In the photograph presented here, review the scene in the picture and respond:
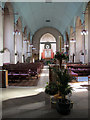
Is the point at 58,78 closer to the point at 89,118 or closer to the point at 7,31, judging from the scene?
the point at 89,118

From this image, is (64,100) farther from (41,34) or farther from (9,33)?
(41,34)

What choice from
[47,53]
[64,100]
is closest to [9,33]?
[64,100]

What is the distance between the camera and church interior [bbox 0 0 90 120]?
11.9 feet

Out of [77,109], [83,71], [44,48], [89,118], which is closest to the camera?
[89,118]

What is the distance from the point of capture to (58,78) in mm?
3729

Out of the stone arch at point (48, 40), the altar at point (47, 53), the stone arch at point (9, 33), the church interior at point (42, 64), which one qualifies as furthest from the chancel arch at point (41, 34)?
the stone arch at point (9, 33)

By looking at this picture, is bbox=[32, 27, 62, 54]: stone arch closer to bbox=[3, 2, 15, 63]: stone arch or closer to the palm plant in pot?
bbox=[3, 2, 15, 63]: stone arch

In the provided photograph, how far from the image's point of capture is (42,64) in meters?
18.1

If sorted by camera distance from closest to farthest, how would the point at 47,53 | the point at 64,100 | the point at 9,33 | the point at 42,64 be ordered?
the point at 64,100 → the point at 9,33 → the point at 42,64 → the point at 47,53

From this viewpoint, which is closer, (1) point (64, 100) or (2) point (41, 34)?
(1) point (64, 100)

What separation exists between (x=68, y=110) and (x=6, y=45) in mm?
12624

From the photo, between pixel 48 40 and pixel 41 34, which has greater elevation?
pixel 41 34

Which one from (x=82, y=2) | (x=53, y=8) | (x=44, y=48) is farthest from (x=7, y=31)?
(x=44, y=48)

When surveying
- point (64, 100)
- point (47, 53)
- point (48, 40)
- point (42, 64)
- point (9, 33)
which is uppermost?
point (48, 40)
